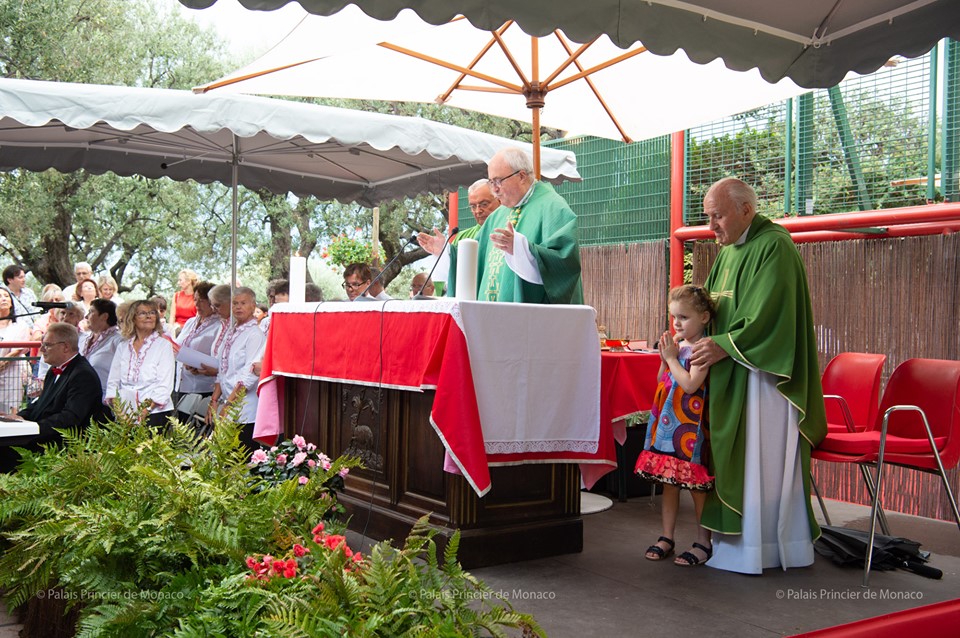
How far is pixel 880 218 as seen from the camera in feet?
20.3

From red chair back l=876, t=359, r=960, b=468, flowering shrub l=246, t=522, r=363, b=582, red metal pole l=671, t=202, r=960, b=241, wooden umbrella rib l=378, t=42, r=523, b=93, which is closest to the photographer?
flowering shrub l=246, t=522, r=363, b=582

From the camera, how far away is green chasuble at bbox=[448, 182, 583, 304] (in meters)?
4.55

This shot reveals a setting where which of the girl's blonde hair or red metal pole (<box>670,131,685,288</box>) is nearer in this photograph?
the girl's blonde hair

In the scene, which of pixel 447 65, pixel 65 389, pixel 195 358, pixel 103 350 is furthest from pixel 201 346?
pixel 447 65

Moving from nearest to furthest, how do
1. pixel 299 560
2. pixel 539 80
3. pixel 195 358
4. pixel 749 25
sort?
pixel 299 560
pixel 749 25
pixel 539 80
pixel 195 358

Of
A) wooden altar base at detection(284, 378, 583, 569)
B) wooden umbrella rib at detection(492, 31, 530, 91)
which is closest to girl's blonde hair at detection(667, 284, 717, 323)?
wooden altar base at detection(284, 378, 583, 569)

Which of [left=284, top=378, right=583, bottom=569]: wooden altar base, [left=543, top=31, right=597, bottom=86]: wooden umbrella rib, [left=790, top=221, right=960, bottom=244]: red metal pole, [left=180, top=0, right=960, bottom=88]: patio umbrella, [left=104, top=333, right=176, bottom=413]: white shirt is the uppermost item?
[left=543, top=31, right=597, bottom=86]: wooden umbrella rib

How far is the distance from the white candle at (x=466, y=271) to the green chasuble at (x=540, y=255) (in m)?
0.38

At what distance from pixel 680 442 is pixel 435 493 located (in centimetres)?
120

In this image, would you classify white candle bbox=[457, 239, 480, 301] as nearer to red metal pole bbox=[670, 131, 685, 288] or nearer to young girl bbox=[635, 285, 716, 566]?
young girl bbox=[635, 285, 716, 566]

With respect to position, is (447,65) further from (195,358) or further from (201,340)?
(201,340)

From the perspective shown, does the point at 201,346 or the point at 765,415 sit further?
the point at 201,346

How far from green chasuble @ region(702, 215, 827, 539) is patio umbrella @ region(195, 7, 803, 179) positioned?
73.5 inches

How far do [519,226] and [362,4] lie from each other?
6.43 ft
